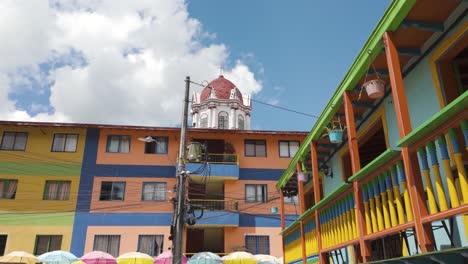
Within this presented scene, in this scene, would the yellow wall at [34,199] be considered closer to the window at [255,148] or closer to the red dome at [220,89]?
the window at [255,148]

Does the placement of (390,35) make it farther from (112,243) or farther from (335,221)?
(112,243)

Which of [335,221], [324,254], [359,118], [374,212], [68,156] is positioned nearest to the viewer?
[374,212]

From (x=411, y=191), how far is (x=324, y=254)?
15.3 feet

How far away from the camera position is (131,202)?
27.7 meters

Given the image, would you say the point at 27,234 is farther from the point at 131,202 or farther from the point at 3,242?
the point at 131,202

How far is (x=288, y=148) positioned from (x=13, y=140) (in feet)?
65.3

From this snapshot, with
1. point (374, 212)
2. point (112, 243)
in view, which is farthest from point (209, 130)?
point (374, 212)

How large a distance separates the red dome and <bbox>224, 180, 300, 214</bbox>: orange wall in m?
22.3

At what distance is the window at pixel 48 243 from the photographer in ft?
85.9

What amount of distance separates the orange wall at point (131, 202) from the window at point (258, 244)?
18.7 feet

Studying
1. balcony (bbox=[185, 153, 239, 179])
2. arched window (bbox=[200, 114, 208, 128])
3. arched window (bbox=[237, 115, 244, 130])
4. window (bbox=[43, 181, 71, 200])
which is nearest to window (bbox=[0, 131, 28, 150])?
window (bbox=[43, 181, 71, 200])

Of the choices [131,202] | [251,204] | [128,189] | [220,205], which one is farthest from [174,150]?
[251,204]

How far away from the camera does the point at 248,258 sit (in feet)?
69.6

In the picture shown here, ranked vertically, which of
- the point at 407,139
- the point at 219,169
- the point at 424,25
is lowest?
the point at 407,139
